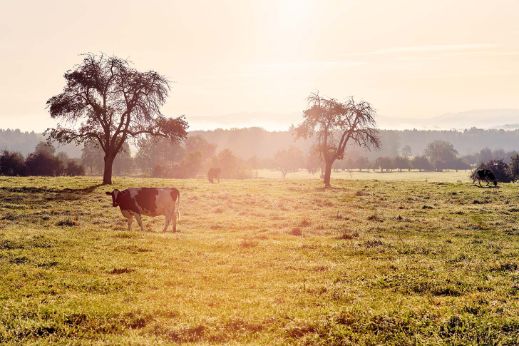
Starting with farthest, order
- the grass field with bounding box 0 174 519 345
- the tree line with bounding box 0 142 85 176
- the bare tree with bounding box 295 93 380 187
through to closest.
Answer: the tree line with bounding box 0 142 85 176 < the bare tree with bounding box 295 93 380 187 < the grass field with bounding box 0 174 519 345

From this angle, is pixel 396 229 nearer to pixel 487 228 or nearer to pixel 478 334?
pixel 487 228

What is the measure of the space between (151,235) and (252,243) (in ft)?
17.2

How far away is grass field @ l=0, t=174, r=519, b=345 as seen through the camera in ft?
29.5

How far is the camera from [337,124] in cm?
6097

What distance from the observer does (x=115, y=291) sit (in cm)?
1183

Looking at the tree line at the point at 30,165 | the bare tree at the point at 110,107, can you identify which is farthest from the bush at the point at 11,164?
the bare tree at the point at 110,107

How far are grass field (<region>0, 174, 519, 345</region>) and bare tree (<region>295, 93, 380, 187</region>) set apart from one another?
3375cm

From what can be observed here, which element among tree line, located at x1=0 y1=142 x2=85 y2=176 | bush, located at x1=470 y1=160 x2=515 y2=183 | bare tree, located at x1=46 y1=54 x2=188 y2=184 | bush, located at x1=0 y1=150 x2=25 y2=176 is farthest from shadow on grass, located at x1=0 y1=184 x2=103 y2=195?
A: bush, located at x1=470 y1=160 x2=515 y2=183

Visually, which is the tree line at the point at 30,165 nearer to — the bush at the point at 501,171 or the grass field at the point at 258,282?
the grass field at the point at 258,282

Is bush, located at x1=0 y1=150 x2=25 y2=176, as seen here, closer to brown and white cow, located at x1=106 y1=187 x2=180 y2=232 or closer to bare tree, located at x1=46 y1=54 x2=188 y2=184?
bare tree, located at x1=46 y1=54 x2=188 y2=184

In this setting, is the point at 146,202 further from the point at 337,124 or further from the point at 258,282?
the point at 337,124

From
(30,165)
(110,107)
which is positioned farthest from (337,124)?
(30,165)

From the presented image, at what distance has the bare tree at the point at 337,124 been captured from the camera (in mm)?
59947

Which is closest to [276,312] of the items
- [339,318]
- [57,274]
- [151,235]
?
[339,318]
